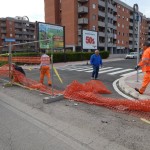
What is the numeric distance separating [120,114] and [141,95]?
2271 millimetres

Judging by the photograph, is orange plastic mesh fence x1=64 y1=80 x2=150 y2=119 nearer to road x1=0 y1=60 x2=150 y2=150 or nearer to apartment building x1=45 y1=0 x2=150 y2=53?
road x1=0 y1=60 x2=150 y2=150

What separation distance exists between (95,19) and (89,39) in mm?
29337

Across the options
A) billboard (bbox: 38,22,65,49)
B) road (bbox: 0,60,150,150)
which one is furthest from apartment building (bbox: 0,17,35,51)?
road (bbox: 0,60,150,150)

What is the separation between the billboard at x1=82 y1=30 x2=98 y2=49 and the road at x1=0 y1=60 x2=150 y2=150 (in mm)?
26775

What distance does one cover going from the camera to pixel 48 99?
7.14 metres

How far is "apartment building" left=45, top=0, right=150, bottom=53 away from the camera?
58.3m

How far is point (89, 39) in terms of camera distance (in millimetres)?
34219

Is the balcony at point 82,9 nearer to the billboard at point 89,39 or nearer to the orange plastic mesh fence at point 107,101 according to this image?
the billboard at point 89,39

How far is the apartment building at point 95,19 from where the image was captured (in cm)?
5834

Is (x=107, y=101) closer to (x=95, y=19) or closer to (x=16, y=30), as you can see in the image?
(x=95, y=19)

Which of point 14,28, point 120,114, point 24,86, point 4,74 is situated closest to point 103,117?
point 120,114

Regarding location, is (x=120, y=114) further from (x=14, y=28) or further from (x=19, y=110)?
(x=14, y=28)

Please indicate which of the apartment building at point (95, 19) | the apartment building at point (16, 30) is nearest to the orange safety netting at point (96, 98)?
the apartment building at point (95, 19)

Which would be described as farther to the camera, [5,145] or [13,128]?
[13,128]
